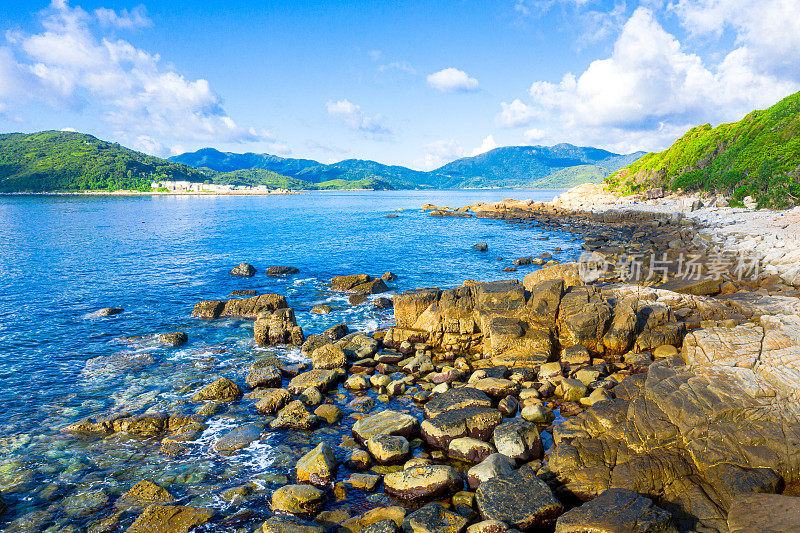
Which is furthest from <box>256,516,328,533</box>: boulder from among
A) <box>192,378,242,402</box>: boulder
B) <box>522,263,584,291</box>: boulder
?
<box>522,263,584,291</box>: boulder

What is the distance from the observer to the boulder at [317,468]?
38.1 feet

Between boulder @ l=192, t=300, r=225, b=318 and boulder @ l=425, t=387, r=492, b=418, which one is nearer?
boulder @ l=425, t=387, r=492, b=418

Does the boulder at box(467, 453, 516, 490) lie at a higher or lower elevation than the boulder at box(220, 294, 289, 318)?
lower

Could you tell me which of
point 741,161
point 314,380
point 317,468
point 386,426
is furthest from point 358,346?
point 741,161

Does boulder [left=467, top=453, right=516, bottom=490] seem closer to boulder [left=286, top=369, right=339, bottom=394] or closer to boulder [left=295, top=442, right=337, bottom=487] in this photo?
boulder [left=295, top=442, right=337, bottom=487]

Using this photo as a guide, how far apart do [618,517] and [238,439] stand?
37.4ft

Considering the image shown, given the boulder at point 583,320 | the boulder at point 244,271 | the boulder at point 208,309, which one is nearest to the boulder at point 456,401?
the boulder at point 583,320

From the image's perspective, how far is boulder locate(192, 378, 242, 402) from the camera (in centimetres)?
1673

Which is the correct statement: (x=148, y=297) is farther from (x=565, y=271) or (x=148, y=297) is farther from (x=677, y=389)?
(x=677, y=389)

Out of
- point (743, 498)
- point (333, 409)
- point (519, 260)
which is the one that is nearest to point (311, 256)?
point (519, 260)

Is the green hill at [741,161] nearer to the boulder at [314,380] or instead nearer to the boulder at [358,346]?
the boulder at [358,346]

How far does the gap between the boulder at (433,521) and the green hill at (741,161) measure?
194 ft

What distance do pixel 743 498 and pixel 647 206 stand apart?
80.0 metres

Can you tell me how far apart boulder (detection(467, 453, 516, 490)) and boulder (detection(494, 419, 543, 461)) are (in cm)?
48
